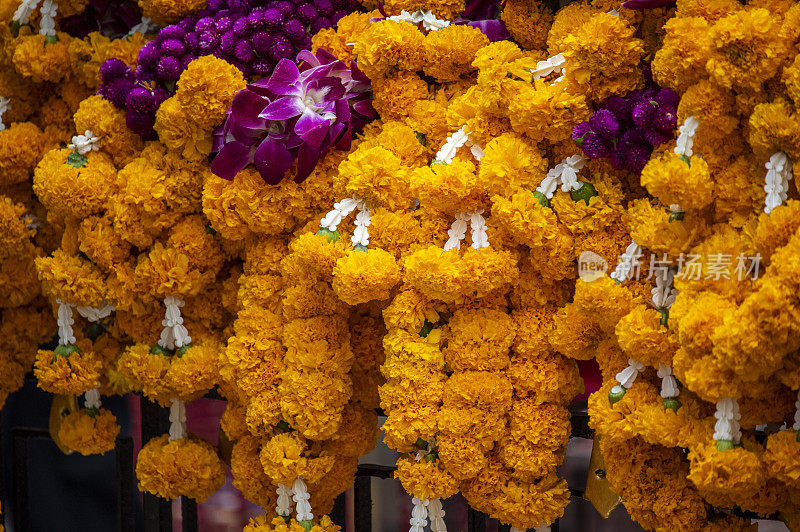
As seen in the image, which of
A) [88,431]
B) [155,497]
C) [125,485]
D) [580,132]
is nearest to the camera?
[580,132]

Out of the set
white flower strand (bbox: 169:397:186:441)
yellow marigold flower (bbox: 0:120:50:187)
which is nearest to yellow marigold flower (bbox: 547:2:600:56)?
white flower strand (bbox: 169:397:186:441)

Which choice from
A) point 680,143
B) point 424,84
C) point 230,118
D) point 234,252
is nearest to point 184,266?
point 234,252

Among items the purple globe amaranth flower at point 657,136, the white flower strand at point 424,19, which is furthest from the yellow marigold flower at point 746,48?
the white flower strand at point 424,19

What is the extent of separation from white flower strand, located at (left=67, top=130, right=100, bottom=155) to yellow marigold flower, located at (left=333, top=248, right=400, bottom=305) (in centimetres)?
65

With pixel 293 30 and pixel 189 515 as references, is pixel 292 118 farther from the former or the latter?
pixel 189 515

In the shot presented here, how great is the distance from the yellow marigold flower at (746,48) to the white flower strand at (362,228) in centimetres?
A: 60

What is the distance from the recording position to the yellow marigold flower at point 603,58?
4.27 ft

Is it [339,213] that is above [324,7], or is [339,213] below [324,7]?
below

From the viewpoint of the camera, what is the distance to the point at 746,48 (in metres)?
1.15

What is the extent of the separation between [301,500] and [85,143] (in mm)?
831

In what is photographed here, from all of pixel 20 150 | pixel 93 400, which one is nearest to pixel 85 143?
pixel 20 150

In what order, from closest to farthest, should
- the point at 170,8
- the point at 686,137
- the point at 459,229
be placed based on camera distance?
1. the point at 686,137
2. the point at 459,229
3. the point at 170,8

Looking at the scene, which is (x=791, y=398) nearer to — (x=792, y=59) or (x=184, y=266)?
(x=792, y=59)

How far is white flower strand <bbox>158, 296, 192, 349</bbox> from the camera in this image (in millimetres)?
1726
